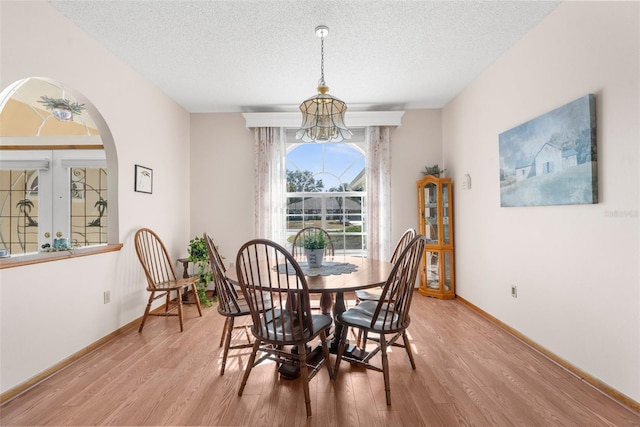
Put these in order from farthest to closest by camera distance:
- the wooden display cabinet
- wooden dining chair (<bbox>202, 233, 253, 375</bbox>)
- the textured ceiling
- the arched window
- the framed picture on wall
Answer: the wooden display cabinet
the arched window
the framed picture on wall
the textured ceiling
wooden dining chair (<bbox>202, 233, 253, 375</bbox>)

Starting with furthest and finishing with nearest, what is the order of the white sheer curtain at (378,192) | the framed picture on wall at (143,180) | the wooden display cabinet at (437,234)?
the white sheer curtain at (378,192) → the wooden display cabinet at (437,234) → the framed picture on wall at (143,180)

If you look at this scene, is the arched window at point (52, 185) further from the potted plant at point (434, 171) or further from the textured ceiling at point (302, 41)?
the potted plant at point (434, 171)

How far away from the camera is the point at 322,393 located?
1.94 meters

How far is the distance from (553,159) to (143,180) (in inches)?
150

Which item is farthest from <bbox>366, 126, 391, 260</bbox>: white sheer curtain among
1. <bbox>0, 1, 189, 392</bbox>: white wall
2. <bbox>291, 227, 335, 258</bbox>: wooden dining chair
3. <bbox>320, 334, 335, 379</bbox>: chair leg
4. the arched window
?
the arched window

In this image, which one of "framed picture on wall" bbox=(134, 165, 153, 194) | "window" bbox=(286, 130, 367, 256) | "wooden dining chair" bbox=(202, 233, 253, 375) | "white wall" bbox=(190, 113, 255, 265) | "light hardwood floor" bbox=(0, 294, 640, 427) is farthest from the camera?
"window" bbox=(286, 130, 367, 256)

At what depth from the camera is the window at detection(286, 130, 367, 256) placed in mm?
4730

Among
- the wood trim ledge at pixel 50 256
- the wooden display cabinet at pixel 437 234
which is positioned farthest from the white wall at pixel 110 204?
the wooden display cabinet at pixel 437 234

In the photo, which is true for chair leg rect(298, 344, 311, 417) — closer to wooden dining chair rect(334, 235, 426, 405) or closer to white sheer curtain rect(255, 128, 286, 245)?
wooden dining chair rect(334, 235, 426, 405)

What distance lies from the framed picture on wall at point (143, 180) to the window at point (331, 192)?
188cm

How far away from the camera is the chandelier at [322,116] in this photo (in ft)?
8.00

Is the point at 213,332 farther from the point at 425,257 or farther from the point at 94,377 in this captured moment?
the point at 425,257

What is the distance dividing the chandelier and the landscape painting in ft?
4.99

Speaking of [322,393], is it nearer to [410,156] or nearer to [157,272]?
[157,272]
